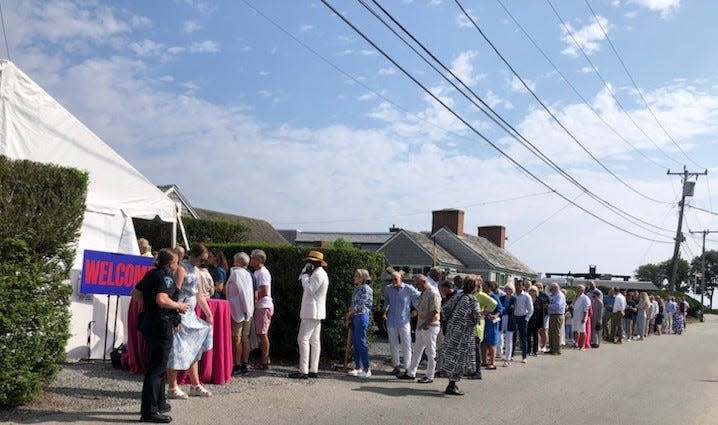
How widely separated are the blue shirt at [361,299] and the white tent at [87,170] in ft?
12.1

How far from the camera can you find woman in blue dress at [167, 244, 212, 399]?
7.63 m

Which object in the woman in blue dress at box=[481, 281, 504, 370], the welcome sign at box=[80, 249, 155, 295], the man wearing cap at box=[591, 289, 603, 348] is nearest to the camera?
the welcome sign at box=[80, 249, 155, 295]

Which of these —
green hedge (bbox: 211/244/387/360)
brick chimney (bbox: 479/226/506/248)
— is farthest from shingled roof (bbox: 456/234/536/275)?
green hedge (bbox: 211/244/387/360)

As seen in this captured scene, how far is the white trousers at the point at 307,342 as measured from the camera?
10.0 meters

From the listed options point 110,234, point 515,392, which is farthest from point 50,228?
point 515,392

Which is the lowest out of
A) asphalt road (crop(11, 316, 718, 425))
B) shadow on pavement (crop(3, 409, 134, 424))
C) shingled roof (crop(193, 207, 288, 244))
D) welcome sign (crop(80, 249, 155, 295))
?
asphalt road (crop(11, 316, 718, 425))

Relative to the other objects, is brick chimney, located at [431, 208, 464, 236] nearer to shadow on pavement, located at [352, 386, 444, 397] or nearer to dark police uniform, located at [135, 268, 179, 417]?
shadow on pavement, located at [352, 386, 444, 397]

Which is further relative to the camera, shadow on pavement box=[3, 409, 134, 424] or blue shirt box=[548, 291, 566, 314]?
blue shirt box=[548, 291, 566, 314]

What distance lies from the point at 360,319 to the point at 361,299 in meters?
0.32

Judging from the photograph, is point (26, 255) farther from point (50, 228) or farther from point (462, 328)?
point (462, 328)

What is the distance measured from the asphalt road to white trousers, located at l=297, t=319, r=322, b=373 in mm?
299

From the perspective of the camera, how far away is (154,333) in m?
6.80

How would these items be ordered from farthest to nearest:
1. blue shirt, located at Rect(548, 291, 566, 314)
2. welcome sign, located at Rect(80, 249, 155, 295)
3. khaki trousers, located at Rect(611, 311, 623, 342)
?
khaki trousers, located at Rect(611, 311, 623, 342)
blue shirt, located at Rect(548, 291, 566, 314)
welcome sign, located at Rect(80, 249, 155, 295)

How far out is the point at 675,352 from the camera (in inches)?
760
